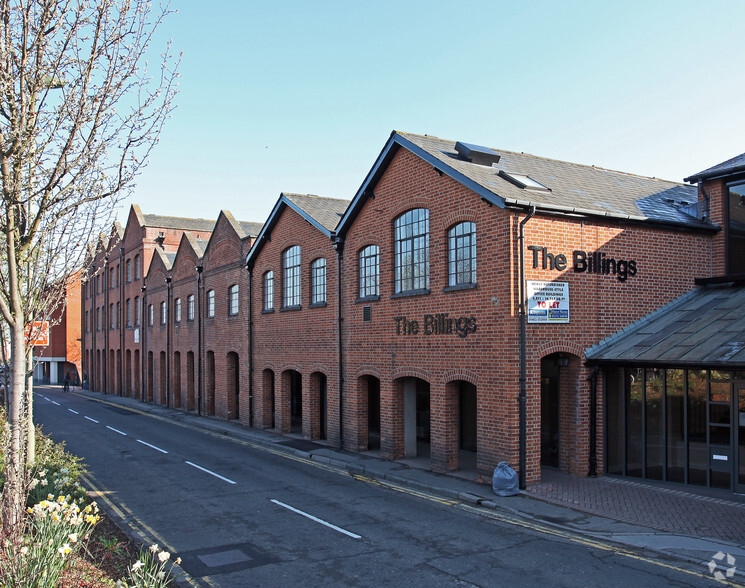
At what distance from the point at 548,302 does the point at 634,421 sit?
11.6 ft

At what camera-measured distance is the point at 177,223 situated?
48312 mm

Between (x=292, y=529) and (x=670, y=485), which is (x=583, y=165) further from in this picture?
(x=292, y=529)

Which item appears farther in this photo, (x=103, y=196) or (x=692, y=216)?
(x=692, y=216)

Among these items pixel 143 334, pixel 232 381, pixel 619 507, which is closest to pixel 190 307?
pixel 232 381

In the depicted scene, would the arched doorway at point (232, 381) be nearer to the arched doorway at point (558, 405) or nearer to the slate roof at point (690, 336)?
the arched doorway at point (558, 405)

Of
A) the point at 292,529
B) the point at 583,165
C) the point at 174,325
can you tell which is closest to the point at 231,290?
the point at 174,325

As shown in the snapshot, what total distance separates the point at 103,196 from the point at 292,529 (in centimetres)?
679

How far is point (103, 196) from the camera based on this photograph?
8109mm

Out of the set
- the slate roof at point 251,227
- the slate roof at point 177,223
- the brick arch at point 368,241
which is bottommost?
the brick arch at point 368,241

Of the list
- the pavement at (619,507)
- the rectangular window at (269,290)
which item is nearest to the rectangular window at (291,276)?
the rectangular window at (269,290)

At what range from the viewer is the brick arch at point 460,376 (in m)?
15.1

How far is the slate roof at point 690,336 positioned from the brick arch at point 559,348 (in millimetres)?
289

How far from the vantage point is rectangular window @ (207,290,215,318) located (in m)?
31.0

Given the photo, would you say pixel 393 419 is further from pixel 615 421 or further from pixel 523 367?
pixel 615 421
